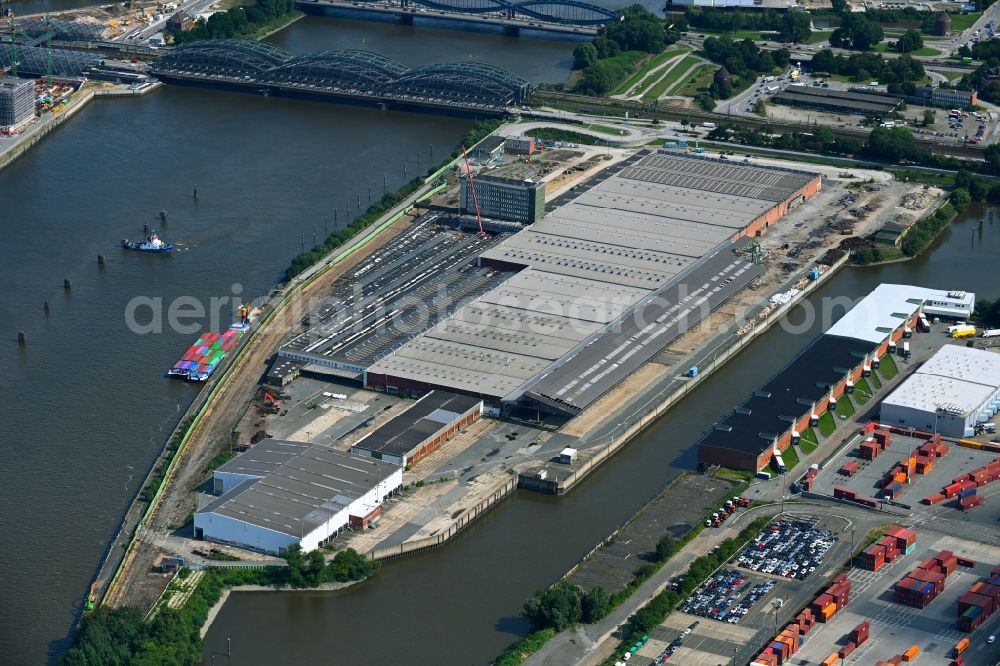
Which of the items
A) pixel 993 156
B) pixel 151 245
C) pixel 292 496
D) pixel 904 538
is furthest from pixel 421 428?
pixel 993 156

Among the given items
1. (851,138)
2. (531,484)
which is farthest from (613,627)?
(851,138)

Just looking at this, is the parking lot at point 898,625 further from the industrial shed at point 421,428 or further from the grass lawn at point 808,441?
the industrial shed at point 421,428

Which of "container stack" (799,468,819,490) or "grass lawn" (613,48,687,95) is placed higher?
"grass lawn" (613,48,687,95)

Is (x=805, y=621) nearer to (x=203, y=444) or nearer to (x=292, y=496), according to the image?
(x=292, y=496)

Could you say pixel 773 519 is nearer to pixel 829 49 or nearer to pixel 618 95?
pixel 618 95

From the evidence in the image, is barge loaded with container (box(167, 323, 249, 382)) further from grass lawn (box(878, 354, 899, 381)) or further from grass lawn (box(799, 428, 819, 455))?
grass lawn (box(878, 354, 899, 381))

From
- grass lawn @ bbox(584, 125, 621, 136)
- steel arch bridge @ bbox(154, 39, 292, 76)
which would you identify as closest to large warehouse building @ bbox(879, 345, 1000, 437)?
grass lawn @ bbox(584, 125, 621, 136)
